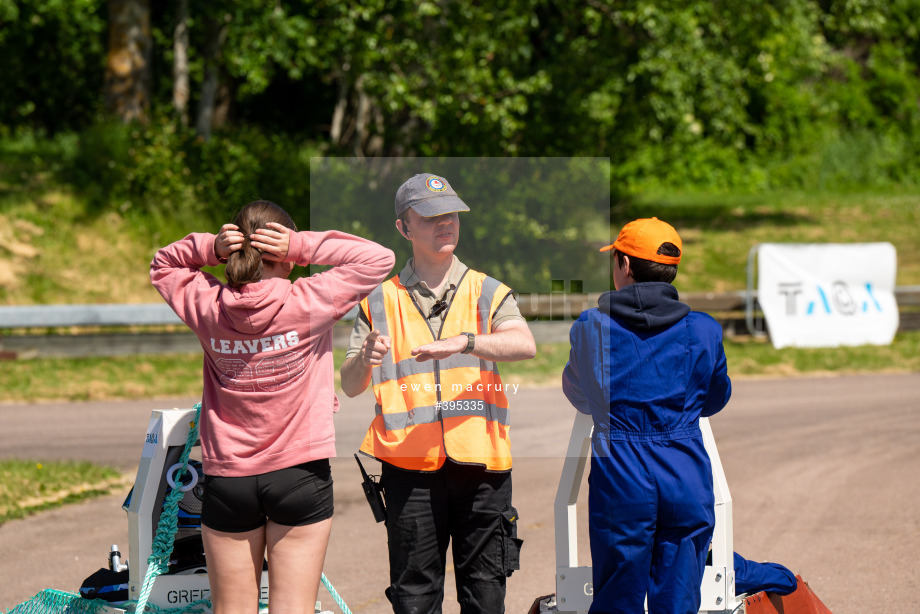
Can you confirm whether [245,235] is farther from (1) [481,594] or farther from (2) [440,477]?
(1) [481,594]

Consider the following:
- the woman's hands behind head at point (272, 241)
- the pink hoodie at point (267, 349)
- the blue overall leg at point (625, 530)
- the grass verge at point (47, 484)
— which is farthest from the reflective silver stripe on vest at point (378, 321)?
the grass verge at point (47, 484)

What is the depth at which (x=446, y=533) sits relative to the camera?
3.71 metres

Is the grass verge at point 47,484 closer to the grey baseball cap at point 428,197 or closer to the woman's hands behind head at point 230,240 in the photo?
the woman's hands behind head at point 230,240

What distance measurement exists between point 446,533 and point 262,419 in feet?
2.81

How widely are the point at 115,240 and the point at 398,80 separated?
253 inches

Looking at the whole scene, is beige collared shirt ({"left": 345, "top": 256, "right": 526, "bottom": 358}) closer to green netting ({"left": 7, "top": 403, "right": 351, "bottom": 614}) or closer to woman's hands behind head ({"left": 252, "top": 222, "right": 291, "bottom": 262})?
woman's hands behind head ({"left": 252, "top": 222, "right": 291, "bottom": 262})

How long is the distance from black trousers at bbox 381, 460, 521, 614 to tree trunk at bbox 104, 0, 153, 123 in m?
17.3

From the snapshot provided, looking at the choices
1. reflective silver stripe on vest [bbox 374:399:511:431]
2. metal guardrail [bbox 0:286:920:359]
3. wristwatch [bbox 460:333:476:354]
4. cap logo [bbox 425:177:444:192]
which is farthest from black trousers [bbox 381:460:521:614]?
metal guardrail [bbox 0:286:920:359]

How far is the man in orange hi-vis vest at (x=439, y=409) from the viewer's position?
358 centimetres

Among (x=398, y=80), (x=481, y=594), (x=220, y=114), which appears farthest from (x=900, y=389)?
(x=220, y=114)

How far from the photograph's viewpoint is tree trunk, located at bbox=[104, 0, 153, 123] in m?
19.5

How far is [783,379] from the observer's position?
12.8 meters

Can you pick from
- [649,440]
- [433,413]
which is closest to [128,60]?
[433,413]

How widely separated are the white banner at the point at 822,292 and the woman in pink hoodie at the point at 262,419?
12131 millimetres
